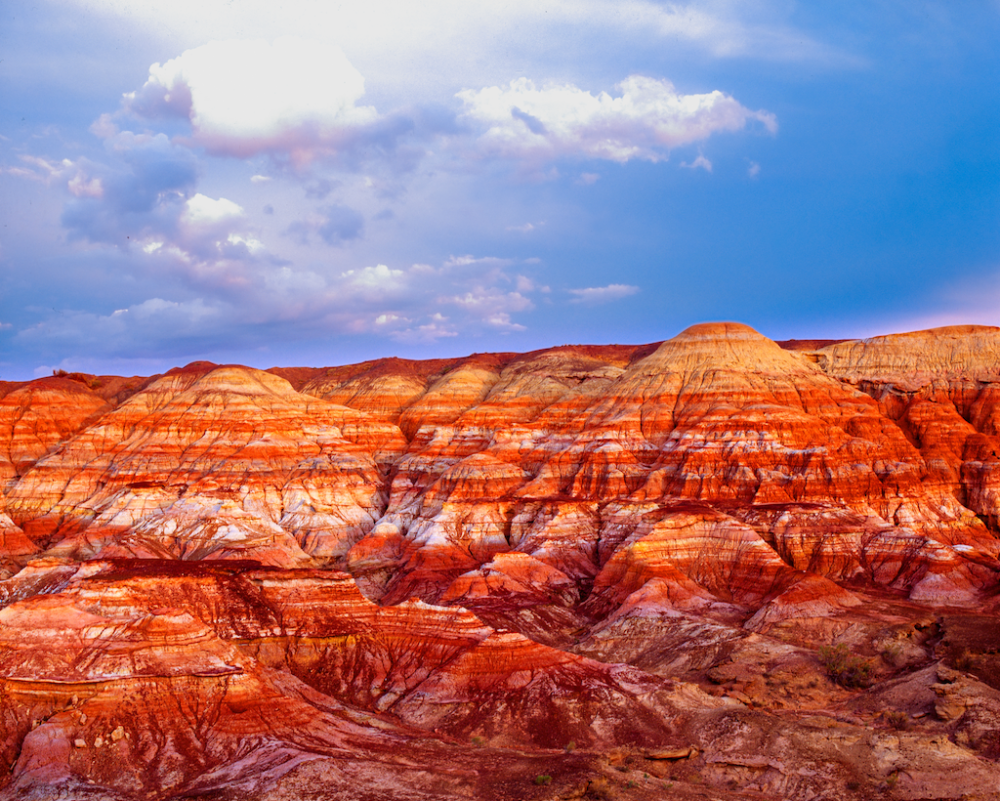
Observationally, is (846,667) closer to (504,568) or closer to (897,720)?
(897,720)

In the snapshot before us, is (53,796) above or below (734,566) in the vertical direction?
below

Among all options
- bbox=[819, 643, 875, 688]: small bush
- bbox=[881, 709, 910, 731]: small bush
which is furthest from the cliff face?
bbox=[881, 709, 910, 731]: small bush

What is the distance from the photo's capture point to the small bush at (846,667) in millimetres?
56359

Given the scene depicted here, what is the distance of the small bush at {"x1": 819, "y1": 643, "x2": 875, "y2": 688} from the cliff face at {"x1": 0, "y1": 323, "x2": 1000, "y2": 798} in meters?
1.04

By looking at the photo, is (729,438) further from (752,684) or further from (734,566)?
(752,684)

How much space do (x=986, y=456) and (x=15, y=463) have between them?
138m

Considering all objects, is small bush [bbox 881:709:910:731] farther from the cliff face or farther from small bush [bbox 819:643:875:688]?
small bush [bbox 819:643:875:688]

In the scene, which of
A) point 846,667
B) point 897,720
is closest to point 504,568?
point 846,667

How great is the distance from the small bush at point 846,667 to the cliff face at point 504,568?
41.1 inches

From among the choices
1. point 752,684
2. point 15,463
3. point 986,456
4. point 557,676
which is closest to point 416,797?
point 557,676

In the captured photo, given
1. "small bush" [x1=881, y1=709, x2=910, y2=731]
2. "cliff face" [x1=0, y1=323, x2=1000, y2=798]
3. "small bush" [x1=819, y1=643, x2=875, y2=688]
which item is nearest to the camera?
"cliff face" [x1=0, y1=323, x2=1000, y2=798]

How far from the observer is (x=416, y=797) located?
35562mm

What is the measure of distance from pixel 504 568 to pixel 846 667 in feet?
110

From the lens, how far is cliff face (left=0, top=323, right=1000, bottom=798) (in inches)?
1661
